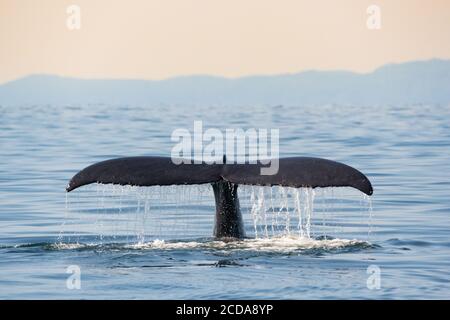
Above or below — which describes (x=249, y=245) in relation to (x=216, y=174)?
below

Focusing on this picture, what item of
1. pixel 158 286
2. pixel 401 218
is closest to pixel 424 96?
pixel 401 218

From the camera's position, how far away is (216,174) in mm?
12070

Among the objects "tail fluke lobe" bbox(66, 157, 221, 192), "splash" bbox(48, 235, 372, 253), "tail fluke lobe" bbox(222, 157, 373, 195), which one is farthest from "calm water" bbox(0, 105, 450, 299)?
"tail fluke lobe" bbox(222, 157, 373, 195)

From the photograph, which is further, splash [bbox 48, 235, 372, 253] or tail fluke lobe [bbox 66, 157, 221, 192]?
splash [bbox 48, 235, 372, 253]

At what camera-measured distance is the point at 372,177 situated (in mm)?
21500

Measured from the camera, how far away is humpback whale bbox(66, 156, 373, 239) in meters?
11.2

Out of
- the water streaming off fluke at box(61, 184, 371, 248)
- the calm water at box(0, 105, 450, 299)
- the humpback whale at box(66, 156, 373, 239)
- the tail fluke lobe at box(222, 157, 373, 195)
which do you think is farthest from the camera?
the water streaming off fluke at box(61, 184, 371, 248)

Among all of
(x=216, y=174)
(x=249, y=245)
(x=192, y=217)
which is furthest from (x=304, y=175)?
(x=192, y=217)

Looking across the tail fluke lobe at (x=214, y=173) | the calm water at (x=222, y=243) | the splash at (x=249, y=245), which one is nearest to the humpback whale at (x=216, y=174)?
the tail fluke lobe at (x=214, y=173)

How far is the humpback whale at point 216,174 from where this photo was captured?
11.2 metres

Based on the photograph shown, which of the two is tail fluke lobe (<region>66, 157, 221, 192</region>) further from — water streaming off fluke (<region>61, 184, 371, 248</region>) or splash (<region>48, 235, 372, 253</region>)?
splash (<region>48, 235, 372, 253</region>)

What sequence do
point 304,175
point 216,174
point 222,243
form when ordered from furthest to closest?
point 222,243 → point 216,174 → point 304,175

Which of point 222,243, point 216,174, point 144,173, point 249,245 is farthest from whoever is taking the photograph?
point 222,243

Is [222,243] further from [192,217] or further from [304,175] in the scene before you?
[192,217]
